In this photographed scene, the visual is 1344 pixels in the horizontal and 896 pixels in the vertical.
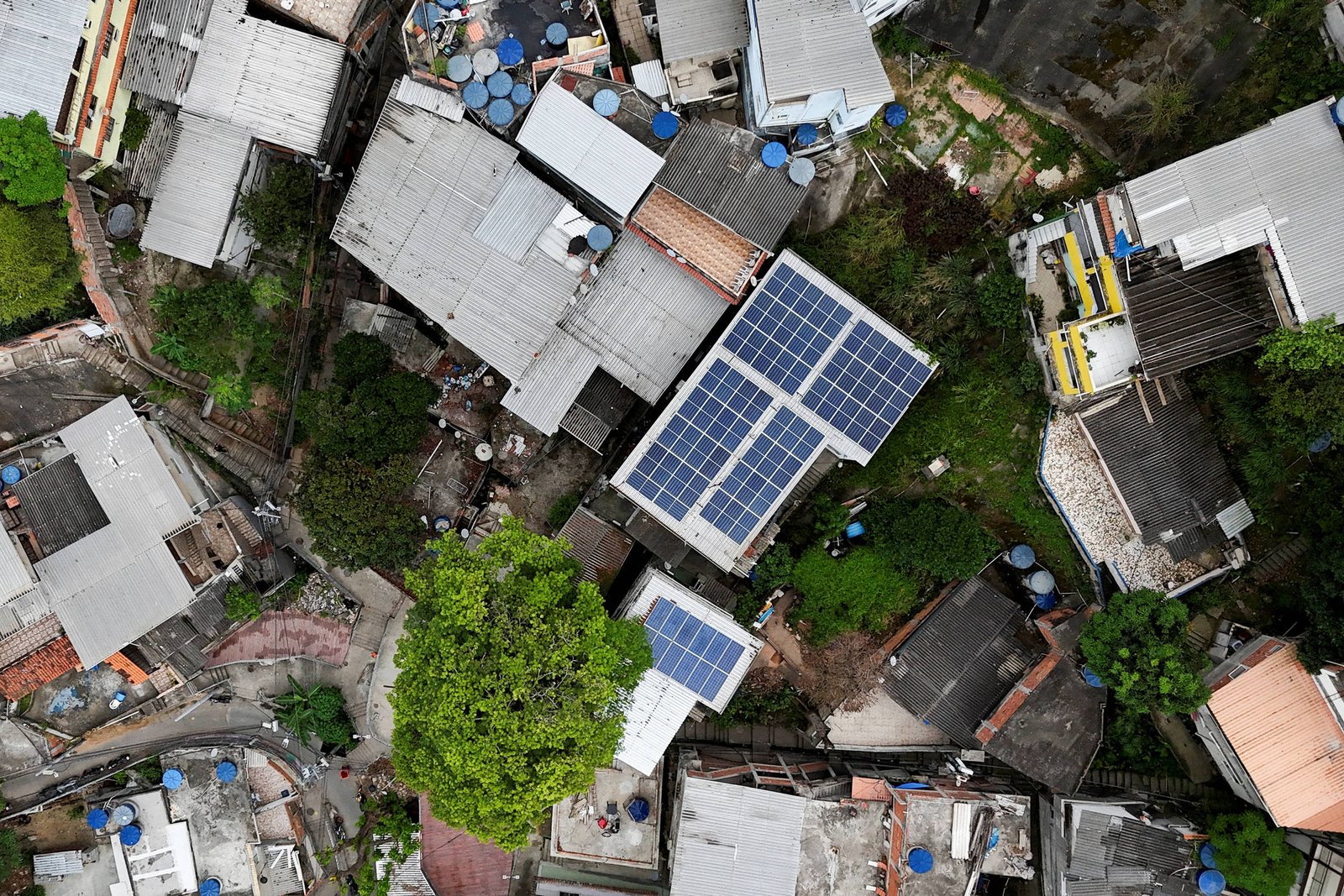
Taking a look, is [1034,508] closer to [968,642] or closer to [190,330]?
[968,642]

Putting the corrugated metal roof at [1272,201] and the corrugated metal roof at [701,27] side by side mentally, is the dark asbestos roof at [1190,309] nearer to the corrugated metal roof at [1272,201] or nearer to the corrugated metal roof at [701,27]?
the corrugated metal roof at [1272,201]

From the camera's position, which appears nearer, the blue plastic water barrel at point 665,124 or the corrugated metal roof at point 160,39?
the blue plastic water barrel at point 665,124

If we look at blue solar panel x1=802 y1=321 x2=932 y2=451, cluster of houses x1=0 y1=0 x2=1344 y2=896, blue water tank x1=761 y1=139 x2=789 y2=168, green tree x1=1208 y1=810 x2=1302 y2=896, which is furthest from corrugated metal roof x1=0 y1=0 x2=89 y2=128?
green tree x1=1208 y1=810 x2=1302 y2=896

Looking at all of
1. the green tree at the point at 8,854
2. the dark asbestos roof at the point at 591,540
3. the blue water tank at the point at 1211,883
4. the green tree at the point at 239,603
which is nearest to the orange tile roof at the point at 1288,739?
the blue water tank at the point at 1211,883

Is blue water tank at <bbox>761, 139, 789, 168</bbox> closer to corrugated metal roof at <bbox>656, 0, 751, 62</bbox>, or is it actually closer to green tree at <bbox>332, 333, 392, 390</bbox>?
corrugated metal roof at <bbox>656, 0, 751, 62</bbox>

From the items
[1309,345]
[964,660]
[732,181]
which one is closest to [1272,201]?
[1309,345]

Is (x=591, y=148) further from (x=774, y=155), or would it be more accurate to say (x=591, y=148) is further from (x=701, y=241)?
(x=774, y=155)

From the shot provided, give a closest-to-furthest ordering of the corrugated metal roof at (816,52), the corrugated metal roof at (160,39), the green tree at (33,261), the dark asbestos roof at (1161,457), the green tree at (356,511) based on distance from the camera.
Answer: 1. the corrugated metal roof at (816,52)
2. the green tree at (33,261)
3. the corrugated metal roof at (160,39)
4. the green tree at (356,511)
5. the dark asbestos roof at (1161,457)
